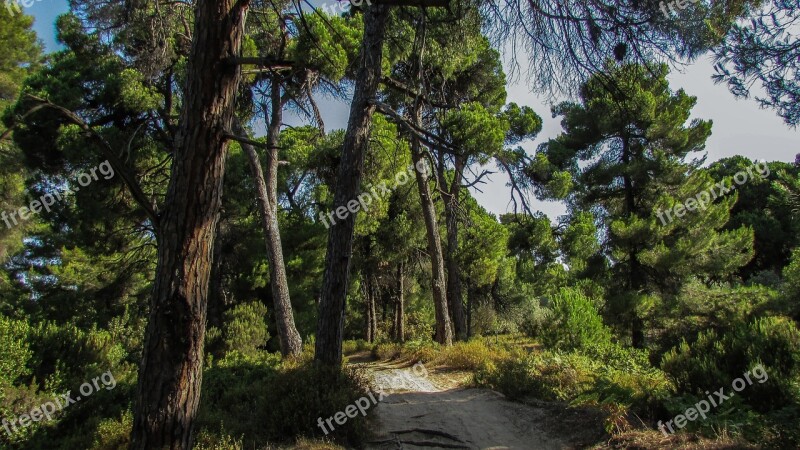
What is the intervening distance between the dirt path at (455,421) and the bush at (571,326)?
11.4 ft

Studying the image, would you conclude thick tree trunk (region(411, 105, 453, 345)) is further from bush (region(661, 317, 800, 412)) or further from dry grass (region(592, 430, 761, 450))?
dry grass (region(592, 430, 761, 450))

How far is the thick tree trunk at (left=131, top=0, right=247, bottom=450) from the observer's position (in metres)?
2.48

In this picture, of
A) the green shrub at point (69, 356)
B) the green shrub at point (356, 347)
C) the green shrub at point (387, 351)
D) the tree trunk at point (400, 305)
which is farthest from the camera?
the tree trunk at point (400, 305)

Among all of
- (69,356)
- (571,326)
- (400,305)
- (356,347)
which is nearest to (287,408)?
(69,356)

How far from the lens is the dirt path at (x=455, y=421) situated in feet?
17.4

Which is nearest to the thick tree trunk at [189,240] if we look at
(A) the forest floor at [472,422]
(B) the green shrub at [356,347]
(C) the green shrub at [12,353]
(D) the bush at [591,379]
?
(A) the forest floor at [472,422]

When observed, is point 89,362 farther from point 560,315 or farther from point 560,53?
point 560,315

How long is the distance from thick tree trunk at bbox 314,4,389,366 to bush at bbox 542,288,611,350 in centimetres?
633

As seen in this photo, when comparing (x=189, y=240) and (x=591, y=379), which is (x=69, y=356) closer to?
(x=189, y=240)

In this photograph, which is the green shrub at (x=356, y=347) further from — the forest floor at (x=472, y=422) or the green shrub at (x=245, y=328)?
the forest floor at (x=472, y=422)

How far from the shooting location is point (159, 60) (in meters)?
9.98

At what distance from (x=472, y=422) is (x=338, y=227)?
10.9 feet

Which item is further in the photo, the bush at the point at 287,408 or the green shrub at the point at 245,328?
the green shrub at the point at 245,328

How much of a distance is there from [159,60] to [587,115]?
14274 millimetres
